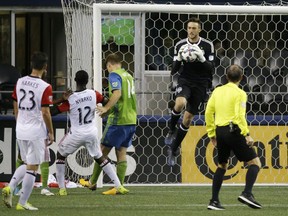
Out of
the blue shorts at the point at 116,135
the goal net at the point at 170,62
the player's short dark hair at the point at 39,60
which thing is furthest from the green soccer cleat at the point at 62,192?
the player's short dark hair at the point at 39,60

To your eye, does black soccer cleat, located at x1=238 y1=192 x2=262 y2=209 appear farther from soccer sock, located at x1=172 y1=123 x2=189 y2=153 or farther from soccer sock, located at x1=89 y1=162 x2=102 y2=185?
soccer sock, located at x1=89 y1=162 x2=102 y2=185

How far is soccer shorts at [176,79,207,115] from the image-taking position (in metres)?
16.1

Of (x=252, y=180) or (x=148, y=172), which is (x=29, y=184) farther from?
(x=148, y=172)

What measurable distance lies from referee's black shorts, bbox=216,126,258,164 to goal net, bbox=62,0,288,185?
4.01m

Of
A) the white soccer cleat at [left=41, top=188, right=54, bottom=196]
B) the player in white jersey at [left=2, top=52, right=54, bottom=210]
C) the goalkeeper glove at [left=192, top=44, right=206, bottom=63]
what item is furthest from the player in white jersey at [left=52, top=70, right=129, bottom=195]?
the player in white jersey at [left=2, top=52, right=54, bottom=210]

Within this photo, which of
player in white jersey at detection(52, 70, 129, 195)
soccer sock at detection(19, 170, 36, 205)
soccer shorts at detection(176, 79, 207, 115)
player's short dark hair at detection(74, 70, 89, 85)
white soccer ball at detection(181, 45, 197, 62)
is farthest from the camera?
soccer shorts at detection(176, 79, 207, 115)

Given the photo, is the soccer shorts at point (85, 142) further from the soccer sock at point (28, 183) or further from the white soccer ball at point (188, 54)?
the soccer sock at point (28, 183)

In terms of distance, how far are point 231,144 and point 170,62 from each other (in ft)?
18.4

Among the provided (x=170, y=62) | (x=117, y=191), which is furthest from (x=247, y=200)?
(x=170, y=62)

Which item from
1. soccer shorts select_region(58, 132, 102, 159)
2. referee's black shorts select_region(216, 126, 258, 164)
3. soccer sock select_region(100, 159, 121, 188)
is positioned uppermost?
referee's black shorts select_region(216, 126, 258, 164)

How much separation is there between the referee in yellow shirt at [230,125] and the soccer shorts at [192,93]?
278 cm

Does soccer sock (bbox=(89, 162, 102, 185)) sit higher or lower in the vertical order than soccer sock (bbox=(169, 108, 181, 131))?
lower

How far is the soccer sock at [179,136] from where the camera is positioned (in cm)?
1627

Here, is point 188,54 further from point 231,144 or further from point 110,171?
point 231,144
